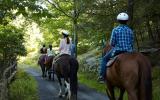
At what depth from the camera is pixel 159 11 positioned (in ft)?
61.6

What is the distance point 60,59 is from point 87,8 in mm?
5478

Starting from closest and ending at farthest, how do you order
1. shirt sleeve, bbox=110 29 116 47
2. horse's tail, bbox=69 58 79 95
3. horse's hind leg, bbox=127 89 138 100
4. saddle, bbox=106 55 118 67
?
horse's hind leg, bbox=127 89 138 100, saddle, bbox=106 55 118 67, shirt sleeve, bbox=110 29 116 47, horse's tail, bbox=69 58 79 95

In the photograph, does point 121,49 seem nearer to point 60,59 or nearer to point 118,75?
point 118,75

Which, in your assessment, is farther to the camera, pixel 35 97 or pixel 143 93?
pixel 35 97

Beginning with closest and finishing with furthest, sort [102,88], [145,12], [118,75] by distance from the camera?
[118,75] < [145,12] < [102,88]

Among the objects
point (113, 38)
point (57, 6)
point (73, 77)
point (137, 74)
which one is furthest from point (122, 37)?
point (57, 6)

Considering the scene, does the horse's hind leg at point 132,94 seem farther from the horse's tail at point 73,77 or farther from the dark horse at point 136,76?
the horse's tail at point 73,77

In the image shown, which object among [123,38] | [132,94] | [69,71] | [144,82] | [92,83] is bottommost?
[92,83]

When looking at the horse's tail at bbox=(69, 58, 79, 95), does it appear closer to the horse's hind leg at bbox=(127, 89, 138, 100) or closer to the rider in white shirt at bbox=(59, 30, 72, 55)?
the rider in white shirt at bbox=(59, 30, 72, 55)

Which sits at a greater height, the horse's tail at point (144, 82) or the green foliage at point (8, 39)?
the green foliage at point (8, 39)

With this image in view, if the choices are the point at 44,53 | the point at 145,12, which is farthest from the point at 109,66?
the point at 44,53

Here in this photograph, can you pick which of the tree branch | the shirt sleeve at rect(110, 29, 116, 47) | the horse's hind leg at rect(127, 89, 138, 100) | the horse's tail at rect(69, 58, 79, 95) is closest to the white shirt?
the horse's tail at rect(69, 58, 79, 95)

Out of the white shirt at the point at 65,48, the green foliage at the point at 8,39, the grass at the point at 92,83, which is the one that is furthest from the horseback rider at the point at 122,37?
the grass at the point at 92,83

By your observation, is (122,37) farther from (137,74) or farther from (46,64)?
(46,64)
